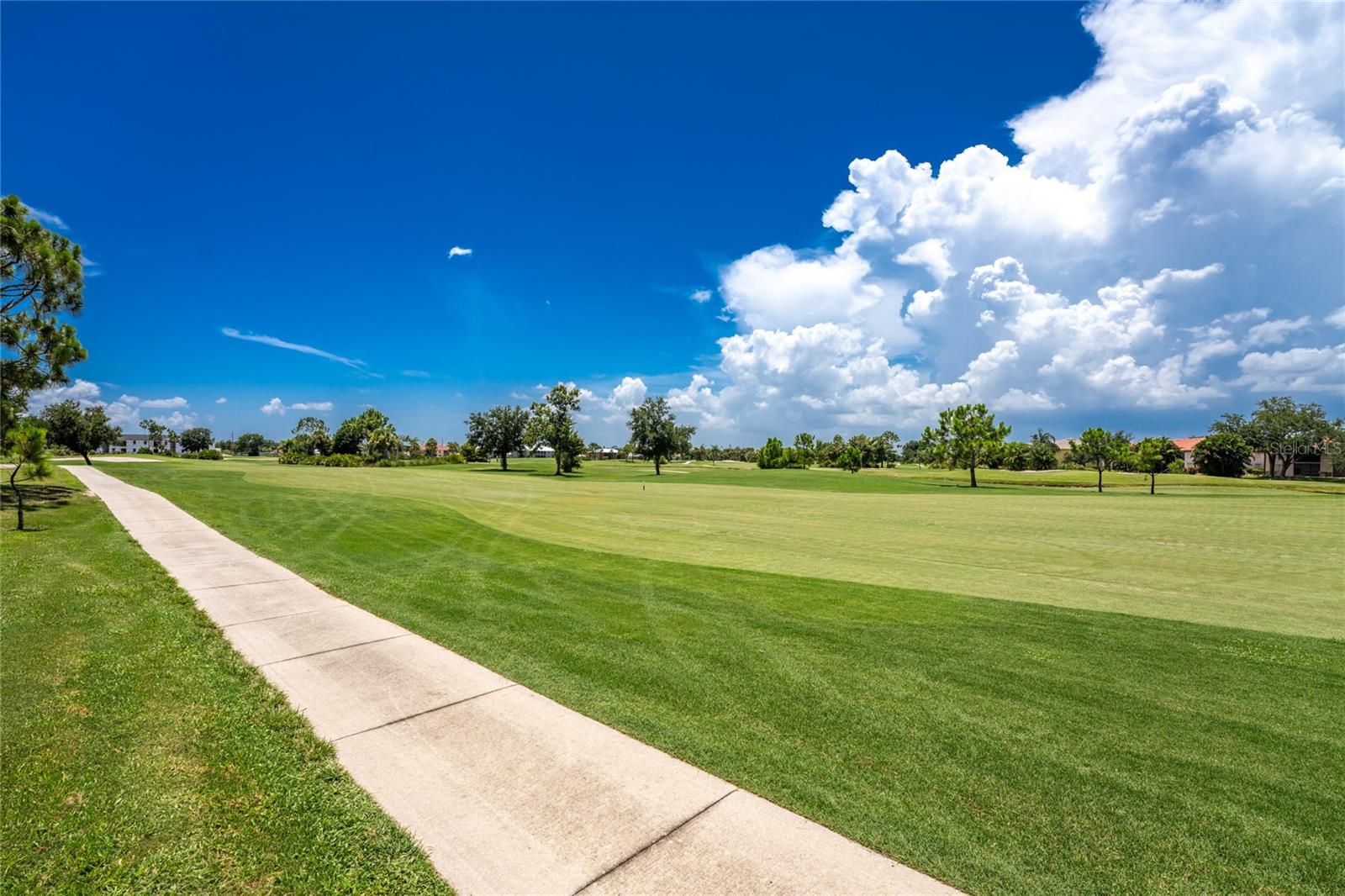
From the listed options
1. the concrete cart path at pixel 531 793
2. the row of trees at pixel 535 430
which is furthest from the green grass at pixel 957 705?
the row of trees at pixel 535 430

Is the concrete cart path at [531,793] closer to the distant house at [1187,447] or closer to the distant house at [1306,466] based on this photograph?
the distant house at [1306,466]

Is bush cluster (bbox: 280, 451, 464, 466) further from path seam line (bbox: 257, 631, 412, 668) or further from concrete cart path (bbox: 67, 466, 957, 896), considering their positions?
concrete cart path (bbox: 67, 466, 957, 896)

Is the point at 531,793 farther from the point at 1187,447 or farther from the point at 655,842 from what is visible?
the point at 1187,447

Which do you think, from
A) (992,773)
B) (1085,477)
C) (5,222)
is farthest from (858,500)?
(1085,477)

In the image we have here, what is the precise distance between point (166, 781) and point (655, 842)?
130 inches

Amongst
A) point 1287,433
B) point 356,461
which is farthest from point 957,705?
point 1287,433

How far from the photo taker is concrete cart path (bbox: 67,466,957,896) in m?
2.93

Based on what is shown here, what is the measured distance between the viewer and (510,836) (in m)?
3.23

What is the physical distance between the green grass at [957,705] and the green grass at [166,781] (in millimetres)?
1924

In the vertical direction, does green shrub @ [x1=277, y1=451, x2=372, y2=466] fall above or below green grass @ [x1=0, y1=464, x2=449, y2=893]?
above

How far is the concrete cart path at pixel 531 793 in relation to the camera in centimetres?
293

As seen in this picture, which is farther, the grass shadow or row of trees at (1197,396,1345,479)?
row of trees at (1197,396,1345,479)

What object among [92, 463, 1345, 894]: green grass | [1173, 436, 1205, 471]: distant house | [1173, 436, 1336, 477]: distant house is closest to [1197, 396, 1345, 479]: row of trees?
[1173, 436, 1336, 477]: distant house

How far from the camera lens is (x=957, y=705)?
507cm
